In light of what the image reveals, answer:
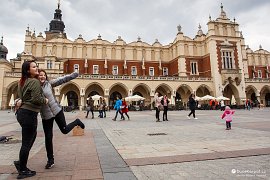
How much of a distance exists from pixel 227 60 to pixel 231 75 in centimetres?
301

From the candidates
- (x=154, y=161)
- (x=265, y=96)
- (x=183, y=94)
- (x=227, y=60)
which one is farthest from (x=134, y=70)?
(x=154, y=161)

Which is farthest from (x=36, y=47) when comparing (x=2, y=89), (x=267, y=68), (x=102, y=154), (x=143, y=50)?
(x=267, y=68)

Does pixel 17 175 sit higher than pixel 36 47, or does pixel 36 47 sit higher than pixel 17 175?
pixel 36 47

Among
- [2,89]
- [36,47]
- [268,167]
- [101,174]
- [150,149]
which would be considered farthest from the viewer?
[36,47]

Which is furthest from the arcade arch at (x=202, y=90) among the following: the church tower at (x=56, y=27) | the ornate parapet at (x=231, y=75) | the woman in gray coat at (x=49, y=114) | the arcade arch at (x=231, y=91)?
the woman in gray coat at (x=49, y=114)

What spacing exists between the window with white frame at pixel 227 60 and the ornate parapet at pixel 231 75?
47.5 inches

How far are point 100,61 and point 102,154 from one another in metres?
34.3

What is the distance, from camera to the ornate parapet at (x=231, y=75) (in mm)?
33500

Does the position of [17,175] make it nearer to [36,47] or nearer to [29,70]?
[29,70]

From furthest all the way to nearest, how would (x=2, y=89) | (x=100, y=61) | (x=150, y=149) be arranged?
(x=100, y=61)
(x=2, y=89)
(x=150, y=149)

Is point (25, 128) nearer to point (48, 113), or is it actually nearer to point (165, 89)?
point (48, 113)

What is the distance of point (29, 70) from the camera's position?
319cm

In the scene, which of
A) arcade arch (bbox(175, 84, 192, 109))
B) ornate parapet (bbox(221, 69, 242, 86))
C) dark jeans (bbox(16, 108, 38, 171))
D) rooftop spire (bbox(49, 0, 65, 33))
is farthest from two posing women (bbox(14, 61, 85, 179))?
rooftop spire (bbox(49, 0, 65, 33))

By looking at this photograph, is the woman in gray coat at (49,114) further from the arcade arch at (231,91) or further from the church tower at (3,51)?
the church tower at (3,51)
